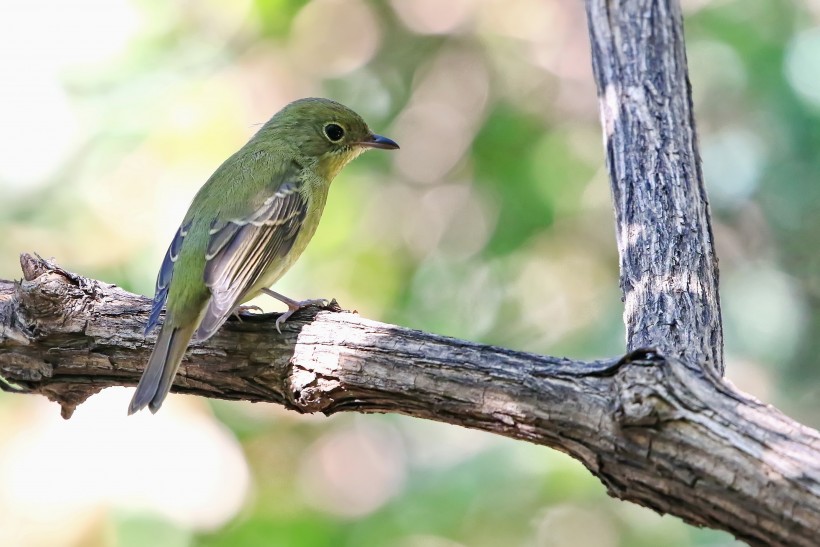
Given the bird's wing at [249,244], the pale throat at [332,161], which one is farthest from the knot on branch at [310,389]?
the pale throat at [332,161]

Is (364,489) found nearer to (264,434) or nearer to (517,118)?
(264,434)

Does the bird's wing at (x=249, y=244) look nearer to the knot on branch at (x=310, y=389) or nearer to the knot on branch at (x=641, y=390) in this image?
the knot on branch at (x=310, y=389)

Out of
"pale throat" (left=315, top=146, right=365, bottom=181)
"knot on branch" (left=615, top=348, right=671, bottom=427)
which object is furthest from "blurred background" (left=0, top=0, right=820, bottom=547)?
"knot on branch" (left=615, top=348, right=671, bottom=427)

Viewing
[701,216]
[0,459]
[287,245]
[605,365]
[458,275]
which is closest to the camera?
[605,365]

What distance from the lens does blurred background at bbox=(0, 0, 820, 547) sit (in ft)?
15.7

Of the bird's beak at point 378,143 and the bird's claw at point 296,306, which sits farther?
the bird's beak at point 378,143

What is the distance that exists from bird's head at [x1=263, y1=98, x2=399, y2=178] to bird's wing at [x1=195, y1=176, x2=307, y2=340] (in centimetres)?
29

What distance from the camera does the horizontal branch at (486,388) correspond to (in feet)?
8.20

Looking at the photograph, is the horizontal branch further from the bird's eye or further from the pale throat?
the bird's eye

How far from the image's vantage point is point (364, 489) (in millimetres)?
5273

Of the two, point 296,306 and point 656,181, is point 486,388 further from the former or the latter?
point 656,181

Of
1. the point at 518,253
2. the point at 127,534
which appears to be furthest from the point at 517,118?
the point at 127,534

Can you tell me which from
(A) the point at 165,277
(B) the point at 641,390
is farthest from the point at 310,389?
(B) the point at 641,390

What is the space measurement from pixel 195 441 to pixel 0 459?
0.93 metres
